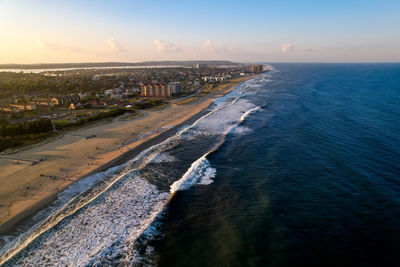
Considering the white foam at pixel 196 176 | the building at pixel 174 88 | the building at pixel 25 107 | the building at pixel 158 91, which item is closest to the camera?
the white foam at pixel 196 176

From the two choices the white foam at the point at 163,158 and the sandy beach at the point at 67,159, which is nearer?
the sandy beach at the point at 67,159

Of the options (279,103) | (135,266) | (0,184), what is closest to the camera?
(135,266)

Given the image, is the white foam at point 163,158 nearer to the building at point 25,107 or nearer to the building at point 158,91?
the building at point 25,107

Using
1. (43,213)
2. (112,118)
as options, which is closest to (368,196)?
(43,213)

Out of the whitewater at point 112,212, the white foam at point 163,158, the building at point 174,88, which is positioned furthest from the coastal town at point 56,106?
the white foam at point 163,158

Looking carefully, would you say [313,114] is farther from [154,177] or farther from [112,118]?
[112,118]

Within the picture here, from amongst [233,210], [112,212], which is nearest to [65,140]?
[112,212]

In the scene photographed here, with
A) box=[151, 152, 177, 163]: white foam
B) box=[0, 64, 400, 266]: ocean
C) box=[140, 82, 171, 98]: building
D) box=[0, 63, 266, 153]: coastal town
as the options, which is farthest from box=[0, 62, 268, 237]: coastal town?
box=[140, 82, 171, 98]: building

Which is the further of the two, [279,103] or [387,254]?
[279,103]
